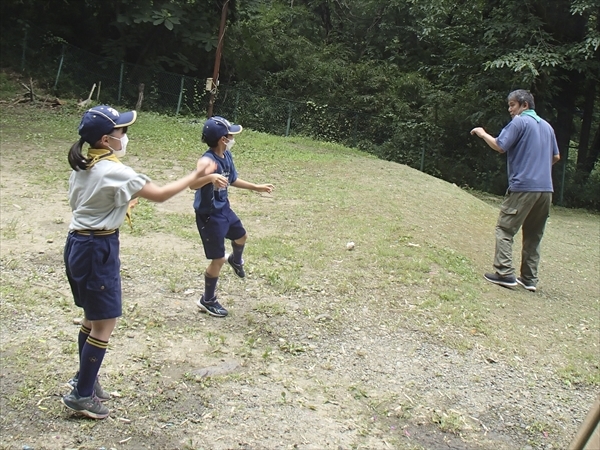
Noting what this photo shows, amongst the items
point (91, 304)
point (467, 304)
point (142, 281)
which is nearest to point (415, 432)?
point (91, 304)

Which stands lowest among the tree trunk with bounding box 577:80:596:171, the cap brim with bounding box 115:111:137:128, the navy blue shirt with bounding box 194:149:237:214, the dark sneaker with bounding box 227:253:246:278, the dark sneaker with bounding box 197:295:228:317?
the dark sneaker with bounding box 197:295:228:317

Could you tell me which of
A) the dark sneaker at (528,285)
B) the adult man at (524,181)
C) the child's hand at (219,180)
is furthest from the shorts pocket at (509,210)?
the child's hand at (219,180)

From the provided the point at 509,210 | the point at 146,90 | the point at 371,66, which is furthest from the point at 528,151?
the point at 371,66

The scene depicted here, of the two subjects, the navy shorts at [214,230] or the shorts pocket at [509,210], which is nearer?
the navy shorts at [214,230]

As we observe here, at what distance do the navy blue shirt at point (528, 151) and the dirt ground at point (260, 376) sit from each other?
1.75 meters

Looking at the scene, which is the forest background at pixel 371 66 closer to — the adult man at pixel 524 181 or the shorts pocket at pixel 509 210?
the adult man at pixel 524 181

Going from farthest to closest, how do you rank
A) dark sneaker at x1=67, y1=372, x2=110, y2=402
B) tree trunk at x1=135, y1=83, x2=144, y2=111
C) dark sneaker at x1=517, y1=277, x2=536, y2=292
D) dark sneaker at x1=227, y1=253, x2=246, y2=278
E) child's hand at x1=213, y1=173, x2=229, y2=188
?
tree trunk at x1=135, y1=83, x2=144, y2=111
dark sneaker at x1=517, y1=277, x2=536, y2=292
dark sneaker at x1=227, y1=253, x2=246, y2=278
child's hand at x1=213, y1=173, x2=229, y2=188
dark sneaker at x1=67, y1=372, x2=110, y2=402

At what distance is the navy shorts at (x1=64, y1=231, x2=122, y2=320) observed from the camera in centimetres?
310

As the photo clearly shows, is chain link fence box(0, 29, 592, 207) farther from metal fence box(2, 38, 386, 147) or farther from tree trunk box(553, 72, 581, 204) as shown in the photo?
tree trunk box(553, 72, 581, 204)

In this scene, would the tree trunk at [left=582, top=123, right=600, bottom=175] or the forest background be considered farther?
the tree trunk at [left=582, top=123, right=600, bottom=175]

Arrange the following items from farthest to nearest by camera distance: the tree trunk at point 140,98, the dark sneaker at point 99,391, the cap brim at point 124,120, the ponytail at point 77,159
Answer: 1. the tree trunk at point 140,98
2. the dark sneaker at point 99,391
3. the cap brim at point 124,120
4. the ponytail at point 77,159

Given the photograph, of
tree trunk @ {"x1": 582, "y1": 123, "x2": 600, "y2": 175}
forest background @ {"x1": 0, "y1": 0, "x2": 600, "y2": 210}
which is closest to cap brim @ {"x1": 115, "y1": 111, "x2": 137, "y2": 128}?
forest background @ {"x1": 0, "y1": 0, "x2": 600, "y2": 210}

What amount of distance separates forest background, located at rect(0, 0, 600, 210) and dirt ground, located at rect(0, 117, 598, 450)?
442 inches

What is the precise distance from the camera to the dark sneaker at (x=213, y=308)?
4.76 meters
